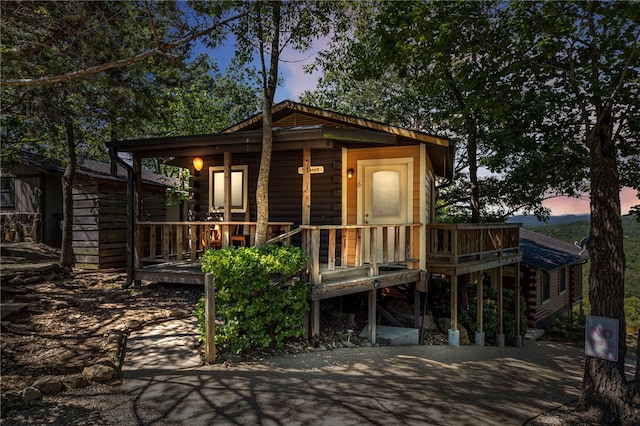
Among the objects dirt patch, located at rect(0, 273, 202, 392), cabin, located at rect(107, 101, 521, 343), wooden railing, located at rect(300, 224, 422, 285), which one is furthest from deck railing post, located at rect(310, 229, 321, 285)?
dirt patch, located at rect(0, 273, 202, 392)

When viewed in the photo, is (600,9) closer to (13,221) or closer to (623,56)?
(623,56)

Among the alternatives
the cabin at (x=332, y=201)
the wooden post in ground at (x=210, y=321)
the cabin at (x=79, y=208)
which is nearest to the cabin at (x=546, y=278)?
the cabin at (x=332, y=201)

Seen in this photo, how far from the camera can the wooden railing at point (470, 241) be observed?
29.5 ft

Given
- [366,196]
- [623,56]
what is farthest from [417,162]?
[623,56]

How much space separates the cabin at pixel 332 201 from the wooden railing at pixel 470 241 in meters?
0.04

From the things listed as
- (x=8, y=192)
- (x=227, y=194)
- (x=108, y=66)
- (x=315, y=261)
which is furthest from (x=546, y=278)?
(x=8, y=192)

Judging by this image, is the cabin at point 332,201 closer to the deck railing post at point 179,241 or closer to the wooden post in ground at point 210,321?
the deck railing post at point 179,241

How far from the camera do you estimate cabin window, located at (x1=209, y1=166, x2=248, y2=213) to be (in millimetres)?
10234

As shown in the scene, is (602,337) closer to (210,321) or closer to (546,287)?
(210,321)

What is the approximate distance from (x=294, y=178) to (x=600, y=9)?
6.63m

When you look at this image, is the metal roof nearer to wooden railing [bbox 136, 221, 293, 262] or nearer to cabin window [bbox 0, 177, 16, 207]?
wooden railing [bbox 136, 221, 293, 262]

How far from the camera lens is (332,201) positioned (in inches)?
369

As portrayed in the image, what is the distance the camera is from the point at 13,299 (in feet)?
25.0

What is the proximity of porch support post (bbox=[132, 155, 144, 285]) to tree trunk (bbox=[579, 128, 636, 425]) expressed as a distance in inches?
340
